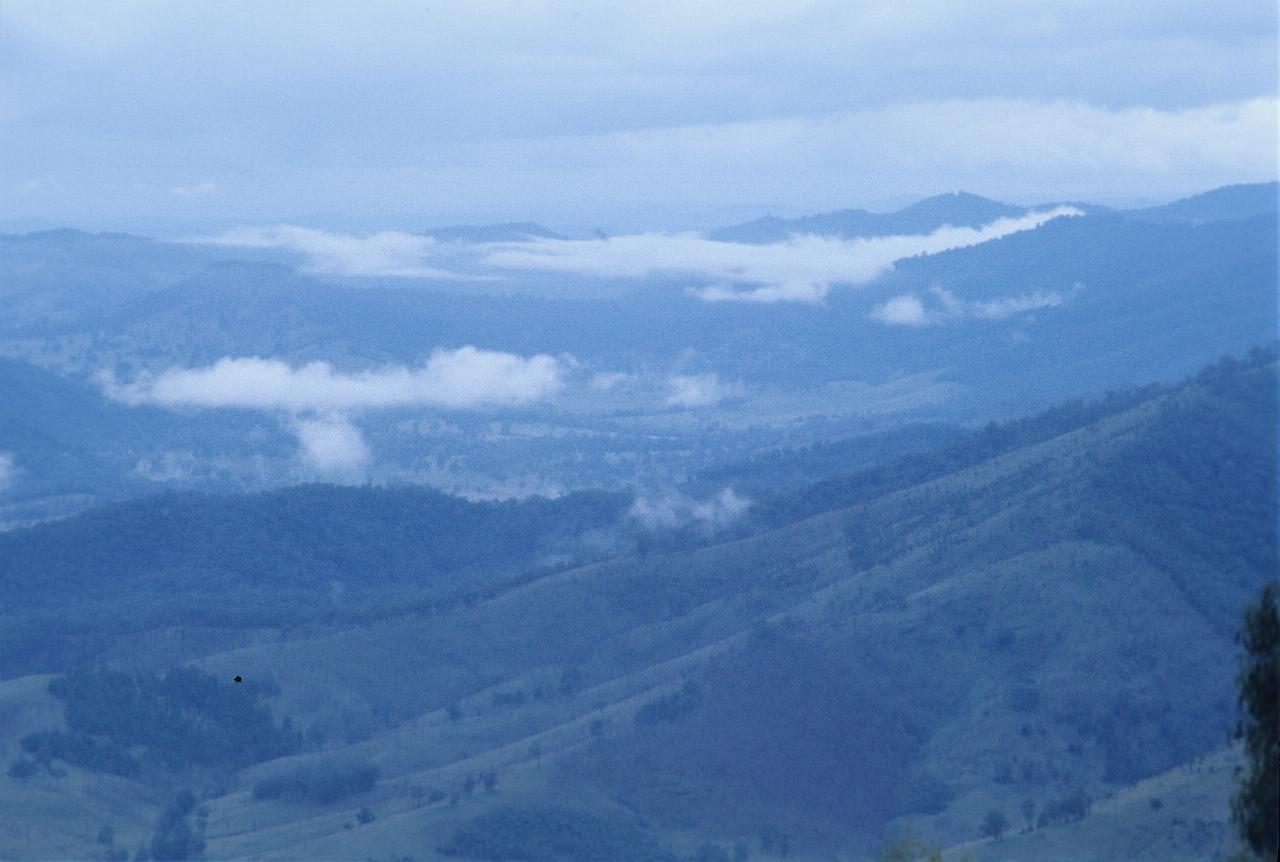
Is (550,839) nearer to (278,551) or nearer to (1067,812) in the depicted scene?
(1067,812)

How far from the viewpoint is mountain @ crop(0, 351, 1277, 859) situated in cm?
6694

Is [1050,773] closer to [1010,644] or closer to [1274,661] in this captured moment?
[1010,644]

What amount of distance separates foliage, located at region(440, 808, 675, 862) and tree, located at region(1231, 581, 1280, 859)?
38888 millimetres

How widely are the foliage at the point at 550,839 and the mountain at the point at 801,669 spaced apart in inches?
5.9

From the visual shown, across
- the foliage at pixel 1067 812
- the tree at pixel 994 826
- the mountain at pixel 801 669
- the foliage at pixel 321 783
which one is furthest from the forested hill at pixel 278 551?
the foliage at pixel 1067 812

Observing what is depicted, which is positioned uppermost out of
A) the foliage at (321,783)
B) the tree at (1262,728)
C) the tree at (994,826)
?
Result: the tree at (1262,728)

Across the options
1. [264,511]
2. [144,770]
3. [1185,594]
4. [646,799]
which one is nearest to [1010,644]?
[1185,594]

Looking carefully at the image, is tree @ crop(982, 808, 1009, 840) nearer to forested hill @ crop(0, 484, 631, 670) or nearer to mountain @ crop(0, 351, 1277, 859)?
mountain @ crop(0, 351, 1277, 859)

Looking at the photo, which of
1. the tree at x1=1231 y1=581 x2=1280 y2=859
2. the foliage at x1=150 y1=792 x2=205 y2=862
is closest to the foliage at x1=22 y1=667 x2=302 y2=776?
the foliage at x1=150 y1=792 x2=205 y2=862

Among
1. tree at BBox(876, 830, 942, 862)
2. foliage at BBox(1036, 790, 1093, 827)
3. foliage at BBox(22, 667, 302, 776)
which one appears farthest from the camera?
foliage at BBox(22, 667, 302, 776)

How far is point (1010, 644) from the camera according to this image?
76.9 meters

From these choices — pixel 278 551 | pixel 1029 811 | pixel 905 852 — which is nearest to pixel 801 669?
pixel 1029 811

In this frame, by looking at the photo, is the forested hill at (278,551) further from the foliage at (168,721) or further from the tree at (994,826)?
the tree at (994,826)

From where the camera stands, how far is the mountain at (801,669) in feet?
220
